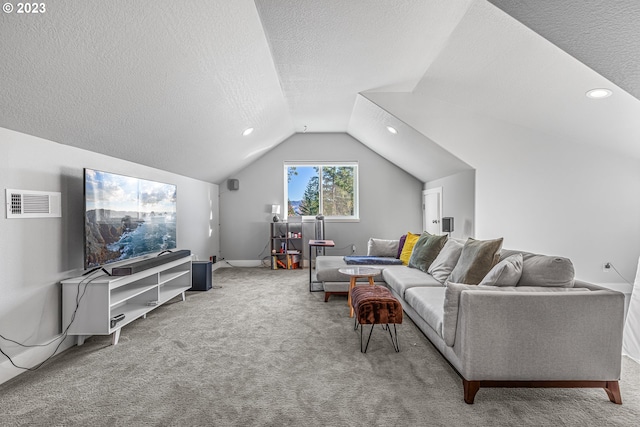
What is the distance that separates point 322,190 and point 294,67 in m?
3.65

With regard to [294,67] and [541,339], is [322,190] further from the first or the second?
[541,339]

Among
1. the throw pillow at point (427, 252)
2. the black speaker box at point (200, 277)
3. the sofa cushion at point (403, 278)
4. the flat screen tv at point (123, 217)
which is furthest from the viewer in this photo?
the black speaker box at point (200, 277)

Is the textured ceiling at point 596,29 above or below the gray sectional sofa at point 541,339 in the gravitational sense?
above

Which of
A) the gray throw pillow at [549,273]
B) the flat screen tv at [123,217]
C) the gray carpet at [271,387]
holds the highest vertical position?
the flat screen tv at [123,217]

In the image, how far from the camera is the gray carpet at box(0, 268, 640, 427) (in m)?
1.80

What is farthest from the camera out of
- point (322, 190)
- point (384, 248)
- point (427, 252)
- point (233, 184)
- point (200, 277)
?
point (322, 190)

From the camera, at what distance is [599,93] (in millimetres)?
3008

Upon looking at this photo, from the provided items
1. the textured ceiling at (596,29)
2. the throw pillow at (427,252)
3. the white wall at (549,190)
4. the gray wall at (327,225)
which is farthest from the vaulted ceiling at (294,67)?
the gray wall at (327,225)

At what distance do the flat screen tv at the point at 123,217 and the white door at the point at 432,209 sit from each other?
4.21 m

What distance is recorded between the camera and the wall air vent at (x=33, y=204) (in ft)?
7.46

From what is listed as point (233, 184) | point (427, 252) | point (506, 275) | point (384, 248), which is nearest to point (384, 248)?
point (384, 248)

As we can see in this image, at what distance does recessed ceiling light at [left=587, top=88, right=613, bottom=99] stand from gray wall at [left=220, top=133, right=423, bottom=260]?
387cm

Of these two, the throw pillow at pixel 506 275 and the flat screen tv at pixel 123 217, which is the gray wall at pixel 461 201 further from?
the flat screen tv at pixel 123 217

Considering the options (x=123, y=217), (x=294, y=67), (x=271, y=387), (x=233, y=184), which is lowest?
(x=271, y=387)
